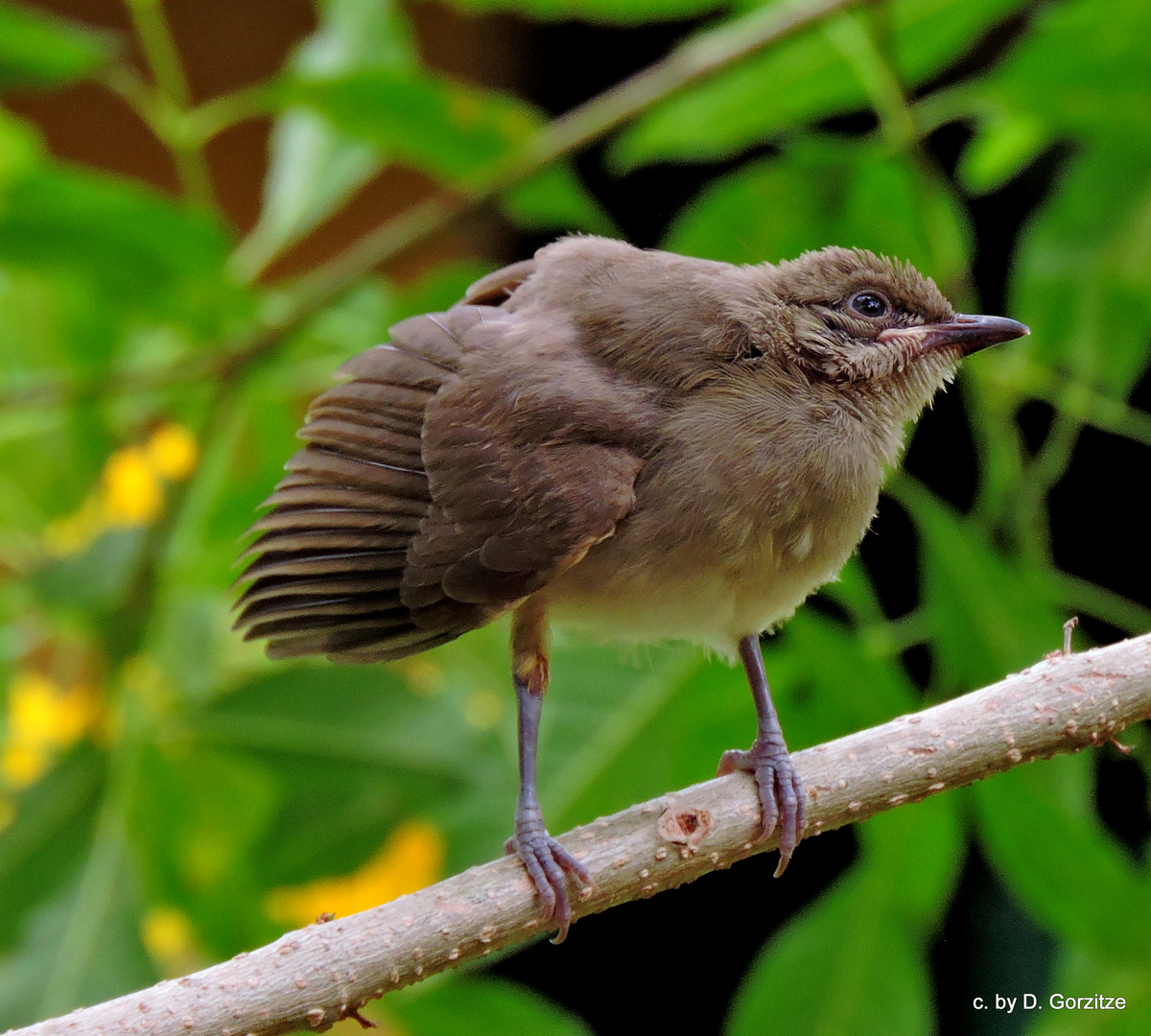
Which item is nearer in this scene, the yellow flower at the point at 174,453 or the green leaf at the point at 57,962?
the green leaf at the point at 57,962

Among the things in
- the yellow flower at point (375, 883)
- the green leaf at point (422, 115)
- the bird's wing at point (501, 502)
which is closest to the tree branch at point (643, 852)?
the bird's wing at point (501, 502)

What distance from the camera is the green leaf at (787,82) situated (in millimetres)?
1247

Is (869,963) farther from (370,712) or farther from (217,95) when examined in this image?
(217,95)

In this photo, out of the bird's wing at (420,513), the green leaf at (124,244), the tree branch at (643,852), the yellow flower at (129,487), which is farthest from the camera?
the yellow flower at (129,487)

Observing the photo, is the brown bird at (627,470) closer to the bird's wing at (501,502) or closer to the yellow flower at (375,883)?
the bird's wing at (501,502)

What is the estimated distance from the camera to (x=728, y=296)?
811 mm

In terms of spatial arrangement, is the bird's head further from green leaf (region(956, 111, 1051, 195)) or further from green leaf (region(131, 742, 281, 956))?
green leaf (region(131, 742, 281, 956))

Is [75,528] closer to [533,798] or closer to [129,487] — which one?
[129,487]

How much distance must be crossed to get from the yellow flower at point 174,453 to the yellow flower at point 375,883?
0.49m

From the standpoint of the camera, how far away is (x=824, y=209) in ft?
4.37

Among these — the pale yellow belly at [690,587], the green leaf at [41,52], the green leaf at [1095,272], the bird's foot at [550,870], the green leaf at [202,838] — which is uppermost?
the green leaf at [41,52]

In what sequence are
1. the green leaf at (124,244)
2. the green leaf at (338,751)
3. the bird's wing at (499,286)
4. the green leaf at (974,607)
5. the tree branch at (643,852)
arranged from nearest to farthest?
the tree branch at (643,852), the bird's wing at (499,286), the green leaf at (974,607), the green leaf at (124,244), the green leaf at (338,751)

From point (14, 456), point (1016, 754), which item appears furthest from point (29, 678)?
point (1016, 754)

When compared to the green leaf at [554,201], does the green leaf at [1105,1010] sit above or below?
below
